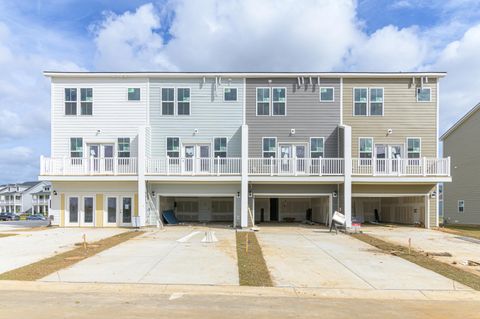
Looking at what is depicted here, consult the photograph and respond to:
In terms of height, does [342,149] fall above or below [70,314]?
above

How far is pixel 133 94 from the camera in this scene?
80.2 feet

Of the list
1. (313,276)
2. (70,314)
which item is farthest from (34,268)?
(313,276)

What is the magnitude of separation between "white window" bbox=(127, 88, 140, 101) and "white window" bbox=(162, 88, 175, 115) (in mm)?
1495

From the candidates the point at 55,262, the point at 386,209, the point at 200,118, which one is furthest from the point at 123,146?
the point at 386,209

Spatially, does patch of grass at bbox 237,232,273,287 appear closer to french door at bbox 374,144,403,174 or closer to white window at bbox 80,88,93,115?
french door at bbox 374,144,403,174

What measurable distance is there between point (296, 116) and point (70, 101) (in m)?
13.2

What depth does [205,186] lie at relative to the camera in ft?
77.6

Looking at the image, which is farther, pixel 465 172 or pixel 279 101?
pixel 465 172

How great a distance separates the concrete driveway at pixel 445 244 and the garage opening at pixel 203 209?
1012 centimetres

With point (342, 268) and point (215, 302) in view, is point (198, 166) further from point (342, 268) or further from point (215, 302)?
point (215, 302)

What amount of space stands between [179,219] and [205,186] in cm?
557

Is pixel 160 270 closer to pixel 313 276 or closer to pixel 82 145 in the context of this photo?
pixel 313 276

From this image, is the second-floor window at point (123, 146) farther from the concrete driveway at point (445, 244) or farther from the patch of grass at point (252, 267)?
the concrete driveway at point (445, 244)

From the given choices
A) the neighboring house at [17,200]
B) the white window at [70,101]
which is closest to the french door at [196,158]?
the white window at [70,101]
